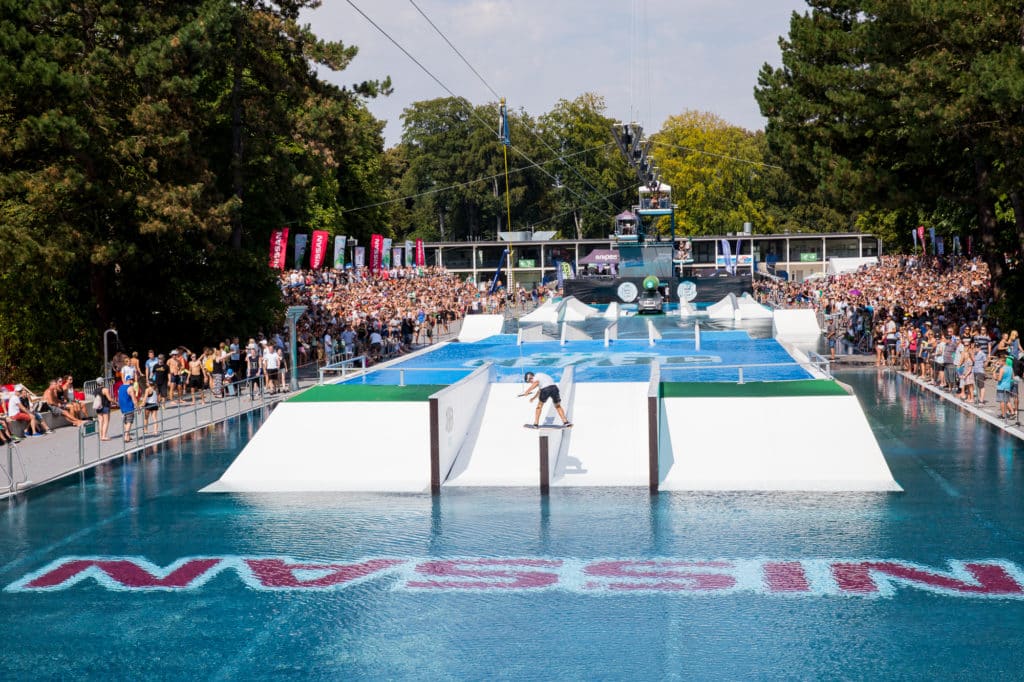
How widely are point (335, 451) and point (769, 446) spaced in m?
8.33

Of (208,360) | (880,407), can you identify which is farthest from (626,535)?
(208,360)

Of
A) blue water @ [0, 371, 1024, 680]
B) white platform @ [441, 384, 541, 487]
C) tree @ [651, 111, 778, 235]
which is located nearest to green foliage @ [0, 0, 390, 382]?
blue water @ [0, 371, 1024, 680]

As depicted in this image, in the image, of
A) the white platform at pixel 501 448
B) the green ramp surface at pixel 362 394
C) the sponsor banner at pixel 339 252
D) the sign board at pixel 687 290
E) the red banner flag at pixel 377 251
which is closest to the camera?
the white platform at pixel 501 448

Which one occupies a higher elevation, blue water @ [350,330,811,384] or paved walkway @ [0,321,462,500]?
blue water @ [350,330,811,384]

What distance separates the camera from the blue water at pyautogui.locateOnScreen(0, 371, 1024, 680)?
34.2 ft

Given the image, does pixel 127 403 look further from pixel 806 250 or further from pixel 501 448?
pixel 806 250

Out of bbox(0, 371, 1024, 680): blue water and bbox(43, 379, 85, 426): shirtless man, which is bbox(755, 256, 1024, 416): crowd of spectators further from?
bbox(43, 379, 85, 426): shirtless man

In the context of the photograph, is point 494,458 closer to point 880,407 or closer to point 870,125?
point 880,407

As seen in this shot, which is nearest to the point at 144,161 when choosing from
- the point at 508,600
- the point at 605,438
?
the point at 605,438

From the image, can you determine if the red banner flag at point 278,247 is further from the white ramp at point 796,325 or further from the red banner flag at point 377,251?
the white ramp at point 796,325

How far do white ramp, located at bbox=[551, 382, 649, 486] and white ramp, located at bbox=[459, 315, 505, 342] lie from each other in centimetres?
1836

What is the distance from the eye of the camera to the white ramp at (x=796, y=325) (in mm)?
42156

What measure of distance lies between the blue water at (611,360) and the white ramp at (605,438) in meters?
1.34

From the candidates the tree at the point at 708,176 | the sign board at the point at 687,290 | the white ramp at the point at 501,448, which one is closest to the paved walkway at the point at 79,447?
the white ramp at the point at 501,448
